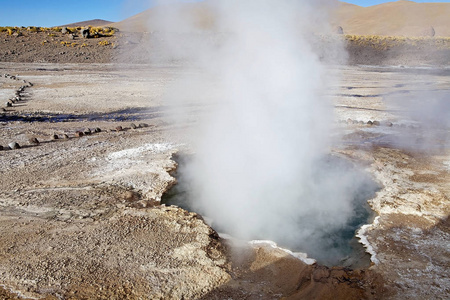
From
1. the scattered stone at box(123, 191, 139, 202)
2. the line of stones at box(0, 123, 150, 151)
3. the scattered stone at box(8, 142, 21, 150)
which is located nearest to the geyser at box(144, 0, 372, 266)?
the scattered stone at box(123, 191, 139, 202)

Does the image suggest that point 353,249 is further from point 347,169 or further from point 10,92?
point 10,92

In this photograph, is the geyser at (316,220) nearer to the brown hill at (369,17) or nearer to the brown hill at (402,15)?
the brown hill at (369,17)

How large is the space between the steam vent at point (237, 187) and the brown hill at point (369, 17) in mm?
46

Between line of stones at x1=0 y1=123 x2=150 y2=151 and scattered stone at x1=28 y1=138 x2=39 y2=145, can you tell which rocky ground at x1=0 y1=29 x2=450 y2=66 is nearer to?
line of stones at x1=0 y1=123 x2=150 y2=151

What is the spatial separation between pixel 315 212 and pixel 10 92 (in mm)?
10120

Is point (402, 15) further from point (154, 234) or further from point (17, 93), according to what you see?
point (154, 234)

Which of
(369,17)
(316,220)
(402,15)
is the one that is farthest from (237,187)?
(402,15)

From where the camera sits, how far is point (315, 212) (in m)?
3.61

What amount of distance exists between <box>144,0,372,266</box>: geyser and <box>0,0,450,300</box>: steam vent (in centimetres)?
2

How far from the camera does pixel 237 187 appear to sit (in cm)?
406

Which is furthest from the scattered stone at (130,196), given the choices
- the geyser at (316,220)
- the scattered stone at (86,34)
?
the scattered stone at (86,34)

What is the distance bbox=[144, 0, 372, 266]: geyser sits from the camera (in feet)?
11.5

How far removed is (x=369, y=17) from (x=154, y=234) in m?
15.4

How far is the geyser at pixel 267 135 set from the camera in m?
3.52
